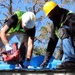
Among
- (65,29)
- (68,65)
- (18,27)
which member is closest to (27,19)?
(18,27)

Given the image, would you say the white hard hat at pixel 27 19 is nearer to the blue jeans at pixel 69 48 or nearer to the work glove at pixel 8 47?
the work glove at pixel 8 47

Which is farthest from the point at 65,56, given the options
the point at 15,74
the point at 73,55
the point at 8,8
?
the point at 8,8

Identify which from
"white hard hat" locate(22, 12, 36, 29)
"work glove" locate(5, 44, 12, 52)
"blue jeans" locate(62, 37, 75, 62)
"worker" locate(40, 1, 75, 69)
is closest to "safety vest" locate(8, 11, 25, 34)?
"white hard hat" locate(22, 12, 36, 29)

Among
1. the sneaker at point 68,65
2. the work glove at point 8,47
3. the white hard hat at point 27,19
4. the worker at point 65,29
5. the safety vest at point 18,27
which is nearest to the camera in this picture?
the sneaker at point 68,65

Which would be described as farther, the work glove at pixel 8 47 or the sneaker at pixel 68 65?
the work glove at pixel 8 47

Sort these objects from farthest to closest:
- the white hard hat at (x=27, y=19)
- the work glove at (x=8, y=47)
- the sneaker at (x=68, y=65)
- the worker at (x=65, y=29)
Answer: the white hard hat at (x=27, y=19)
the work glove at (x=8, y=47)
the worker at (x=65, y=29)
the sneaker at (x=68, y=65)

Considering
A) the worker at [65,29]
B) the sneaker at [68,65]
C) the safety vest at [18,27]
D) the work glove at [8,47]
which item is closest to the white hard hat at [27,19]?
the safety vest at [18,27]

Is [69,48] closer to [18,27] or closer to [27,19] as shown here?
[27,19]

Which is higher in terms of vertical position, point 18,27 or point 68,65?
→ point 18,27

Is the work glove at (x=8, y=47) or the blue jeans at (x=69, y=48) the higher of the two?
the work glove at (x=8, y=47)

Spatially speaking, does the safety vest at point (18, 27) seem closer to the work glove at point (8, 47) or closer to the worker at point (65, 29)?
the work glove at point (8, 47)

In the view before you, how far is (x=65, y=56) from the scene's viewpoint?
4461 mm

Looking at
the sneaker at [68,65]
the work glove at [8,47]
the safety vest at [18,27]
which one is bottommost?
the sneaker at [68,65]

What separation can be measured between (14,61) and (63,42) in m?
1.11
